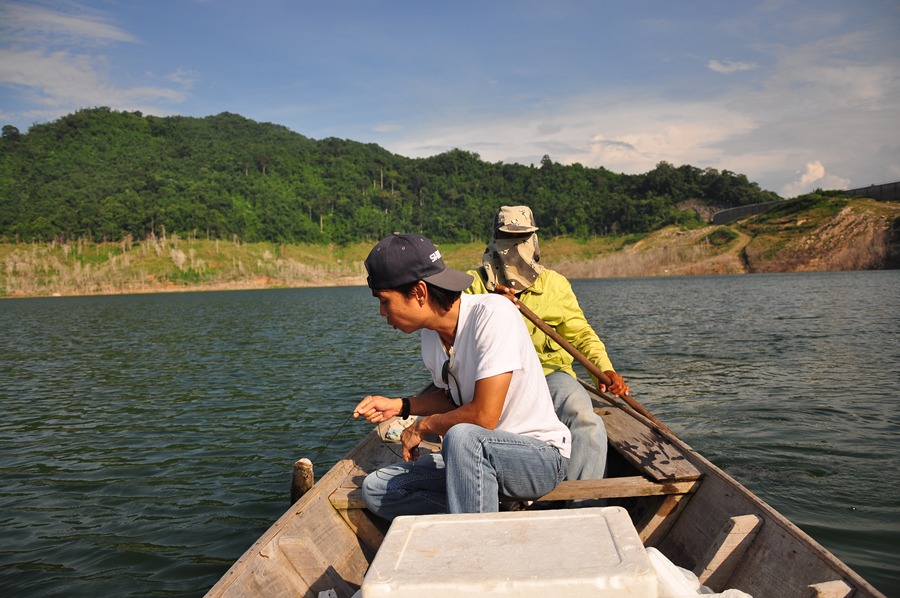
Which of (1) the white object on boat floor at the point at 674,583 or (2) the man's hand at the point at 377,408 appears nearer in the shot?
(1) the white object on boat floor at the point at 674,583

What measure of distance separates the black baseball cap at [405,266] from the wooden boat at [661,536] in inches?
68.2

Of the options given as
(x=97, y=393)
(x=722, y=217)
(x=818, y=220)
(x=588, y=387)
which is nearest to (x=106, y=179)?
(x=722, y=217)

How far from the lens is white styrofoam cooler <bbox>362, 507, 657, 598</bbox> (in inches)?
88.8

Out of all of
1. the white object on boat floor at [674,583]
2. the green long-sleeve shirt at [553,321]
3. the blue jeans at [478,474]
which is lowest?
the white object on boat floor at [674,583]

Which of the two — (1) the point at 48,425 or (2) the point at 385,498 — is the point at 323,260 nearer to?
(1) the point at 48,425

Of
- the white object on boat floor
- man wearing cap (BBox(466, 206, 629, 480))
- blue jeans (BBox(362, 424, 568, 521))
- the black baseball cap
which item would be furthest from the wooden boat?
the black baseball cap

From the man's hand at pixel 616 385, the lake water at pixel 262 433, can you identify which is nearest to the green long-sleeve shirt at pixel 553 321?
the man's hand at pixel 616 385

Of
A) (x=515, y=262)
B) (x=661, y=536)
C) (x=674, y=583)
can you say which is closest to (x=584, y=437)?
(x=661, y=536)

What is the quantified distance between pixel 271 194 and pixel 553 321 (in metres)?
170

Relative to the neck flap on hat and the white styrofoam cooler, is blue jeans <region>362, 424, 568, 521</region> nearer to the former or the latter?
the white styrofoam cooler

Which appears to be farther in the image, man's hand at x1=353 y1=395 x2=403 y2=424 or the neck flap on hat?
the neck flap on hat

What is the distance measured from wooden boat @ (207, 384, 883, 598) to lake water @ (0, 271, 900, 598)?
84.8 inches

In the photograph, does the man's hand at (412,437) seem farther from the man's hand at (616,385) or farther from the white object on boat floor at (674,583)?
the man's hand at (616,385)

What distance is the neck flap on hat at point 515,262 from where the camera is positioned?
645 centimetres
